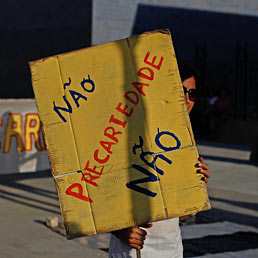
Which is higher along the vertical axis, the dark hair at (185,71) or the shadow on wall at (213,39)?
the dark hair at (185,71)

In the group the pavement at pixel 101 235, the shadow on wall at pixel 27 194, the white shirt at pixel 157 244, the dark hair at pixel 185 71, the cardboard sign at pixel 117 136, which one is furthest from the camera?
the shadow on wall at pixel 27 194

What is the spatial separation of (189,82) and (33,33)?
67.3 feet

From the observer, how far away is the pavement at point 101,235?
7.25 metres

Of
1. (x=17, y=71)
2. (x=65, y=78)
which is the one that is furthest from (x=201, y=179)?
(x=17, y=71)

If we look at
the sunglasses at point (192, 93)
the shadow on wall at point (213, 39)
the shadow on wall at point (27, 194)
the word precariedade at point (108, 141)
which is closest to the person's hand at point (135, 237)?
the word precariedade at point (108, 141)

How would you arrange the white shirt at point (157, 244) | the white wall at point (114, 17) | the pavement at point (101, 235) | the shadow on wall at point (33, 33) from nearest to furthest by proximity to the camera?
the white shirt at point (157, 244), the pavement at point (101, 235), the white wall at point (114, 17), the shadow on wall at point (33, 33)

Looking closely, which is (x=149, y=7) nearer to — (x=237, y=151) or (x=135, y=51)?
(x=237, y=151)

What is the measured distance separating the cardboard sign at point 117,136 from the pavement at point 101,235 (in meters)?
4.40

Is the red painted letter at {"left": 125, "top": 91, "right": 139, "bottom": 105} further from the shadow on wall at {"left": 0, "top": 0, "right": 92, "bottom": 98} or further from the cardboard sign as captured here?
the shadow on wall at {"left": 0, "top": 0, "right": 92, "bottom": 98}

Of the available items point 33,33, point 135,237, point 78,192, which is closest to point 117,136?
point 78,192

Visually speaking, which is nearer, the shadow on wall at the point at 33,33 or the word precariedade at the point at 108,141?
the word precariedade at the point at 108,141

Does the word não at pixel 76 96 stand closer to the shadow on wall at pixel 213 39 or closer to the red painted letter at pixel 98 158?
the red painted letter at pixel 98 158

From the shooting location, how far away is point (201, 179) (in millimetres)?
2791

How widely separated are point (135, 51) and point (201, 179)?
0.66m
